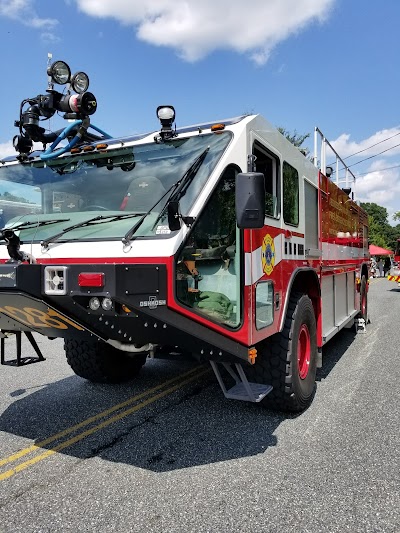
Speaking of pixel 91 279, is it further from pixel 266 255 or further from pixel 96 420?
pixel 96 420

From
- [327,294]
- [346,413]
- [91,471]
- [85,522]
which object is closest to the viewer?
[85,522]

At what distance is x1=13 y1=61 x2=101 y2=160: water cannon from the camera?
4.23 metres

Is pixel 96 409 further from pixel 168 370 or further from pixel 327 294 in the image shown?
pixel 327 294

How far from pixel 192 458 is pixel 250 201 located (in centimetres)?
200

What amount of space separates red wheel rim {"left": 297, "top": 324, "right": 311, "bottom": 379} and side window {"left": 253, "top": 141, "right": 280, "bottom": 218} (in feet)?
4.27

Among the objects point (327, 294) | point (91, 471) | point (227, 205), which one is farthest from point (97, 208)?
point (327, 294)

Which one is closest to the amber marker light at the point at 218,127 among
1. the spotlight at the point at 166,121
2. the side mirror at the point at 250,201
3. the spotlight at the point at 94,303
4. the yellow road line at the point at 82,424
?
the spotlight at the point at 166,121

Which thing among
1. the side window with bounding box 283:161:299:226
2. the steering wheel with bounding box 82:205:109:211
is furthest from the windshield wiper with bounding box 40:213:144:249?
the side window with bounding box 283:161:299:226

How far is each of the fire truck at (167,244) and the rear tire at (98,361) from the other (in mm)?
1232

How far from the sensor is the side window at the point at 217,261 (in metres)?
3.09

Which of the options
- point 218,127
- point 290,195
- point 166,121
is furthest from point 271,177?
point 166,121

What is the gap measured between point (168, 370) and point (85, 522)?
11.0ft

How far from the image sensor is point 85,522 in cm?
266

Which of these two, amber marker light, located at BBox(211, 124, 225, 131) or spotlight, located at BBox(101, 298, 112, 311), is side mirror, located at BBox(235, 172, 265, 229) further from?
spotlight, located at BBox(101, 298, 112, 311)
